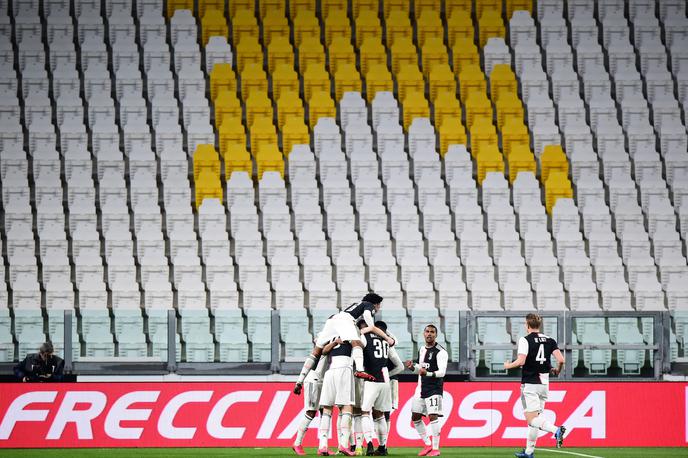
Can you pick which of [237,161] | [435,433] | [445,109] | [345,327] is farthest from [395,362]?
[445,109]

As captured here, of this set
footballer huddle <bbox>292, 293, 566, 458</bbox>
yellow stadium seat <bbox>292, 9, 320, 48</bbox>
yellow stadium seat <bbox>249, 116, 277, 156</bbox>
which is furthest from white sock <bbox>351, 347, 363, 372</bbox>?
yellow stadium seat <bbox>292, 9, 320, 48</bbox>

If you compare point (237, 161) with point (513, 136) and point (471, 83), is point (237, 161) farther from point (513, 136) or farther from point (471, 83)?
point (513, 136)

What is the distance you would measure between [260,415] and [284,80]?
9.10 m

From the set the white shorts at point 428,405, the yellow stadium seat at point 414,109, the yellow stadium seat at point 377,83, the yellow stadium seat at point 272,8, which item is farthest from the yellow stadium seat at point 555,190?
the white shorts at point 428,405

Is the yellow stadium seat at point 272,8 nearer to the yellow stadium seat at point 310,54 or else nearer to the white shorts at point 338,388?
the yellow stadium seat at point 310,54

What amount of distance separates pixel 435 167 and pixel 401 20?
3.86 metres

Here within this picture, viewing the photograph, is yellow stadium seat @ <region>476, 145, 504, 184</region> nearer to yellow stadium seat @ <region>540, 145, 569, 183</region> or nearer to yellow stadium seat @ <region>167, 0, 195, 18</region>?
yellow stadium seat @ <region>540, 145, 569, 183</region>

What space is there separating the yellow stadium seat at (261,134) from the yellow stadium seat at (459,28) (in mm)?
4415

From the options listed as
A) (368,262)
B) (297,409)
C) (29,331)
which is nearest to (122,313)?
(29,331)

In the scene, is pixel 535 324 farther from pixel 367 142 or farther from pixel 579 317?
pixel 367 142

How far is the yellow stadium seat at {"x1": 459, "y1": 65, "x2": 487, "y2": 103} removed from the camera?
23781 millimetres

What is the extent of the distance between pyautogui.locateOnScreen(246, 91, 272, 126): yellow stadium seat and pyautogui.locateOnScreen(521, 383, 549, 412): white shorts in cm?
1134

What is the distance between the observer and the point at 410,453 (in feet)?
48.8

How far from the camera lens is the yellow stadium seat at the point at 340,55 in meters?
24.1
